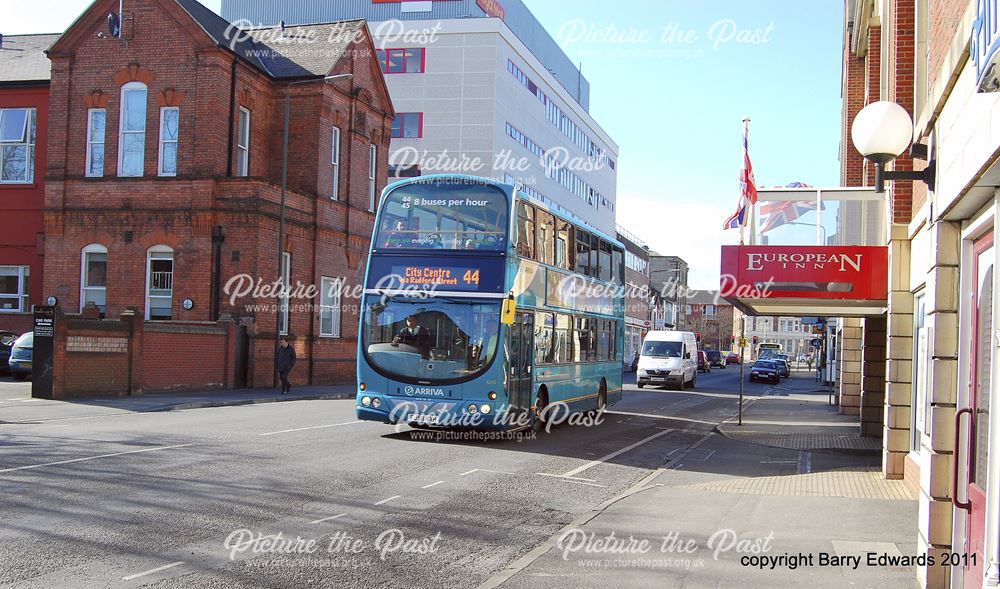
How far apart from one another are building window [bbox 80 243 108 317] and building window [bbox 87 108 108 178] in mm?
2723

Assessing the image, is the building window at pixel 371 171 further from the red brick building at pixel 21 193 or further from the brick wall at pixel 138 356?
the red brick building at pixel 21 193

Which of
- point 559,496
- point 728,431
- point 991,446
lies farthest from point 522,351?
point 991,446

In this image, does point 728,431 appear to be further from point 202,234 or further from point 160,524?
point 202,234

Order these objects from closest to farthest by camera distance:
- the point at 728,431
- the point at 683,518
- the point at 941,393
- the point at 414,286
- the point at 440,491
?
the point at 941,393
the point at 683,518
the point at 440,491
the point at 414,286
the point at 728,431

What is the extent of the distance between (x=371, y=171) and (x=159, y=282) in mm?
11183

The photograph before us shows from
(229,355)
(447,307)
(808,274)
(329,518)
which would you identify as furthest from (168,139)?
(329,518)

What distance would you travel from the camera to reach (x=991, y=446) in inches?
204

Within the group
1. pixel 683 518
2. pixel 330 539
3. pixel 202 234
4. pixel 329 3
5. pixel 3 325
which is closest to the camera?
pixel 330 539

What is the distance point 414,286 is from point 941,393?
406 inches

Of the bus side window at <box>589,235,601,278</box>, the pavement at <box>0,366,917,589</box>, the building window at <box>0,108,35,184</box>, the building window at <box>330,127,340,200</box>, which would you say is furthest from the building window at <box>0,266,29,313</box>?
the bus side window at <box>589,235,601,278</box>

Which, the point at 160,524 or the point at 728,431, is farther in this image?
the point at 728,431

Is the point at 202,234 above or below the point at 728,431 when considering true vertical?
above

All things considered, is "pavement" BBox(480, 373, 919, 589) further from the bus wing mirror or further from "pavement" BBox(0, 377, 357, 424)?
"pavement" BBox(0, 377, 357, 424)

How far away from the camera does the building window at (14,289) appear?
115ft
